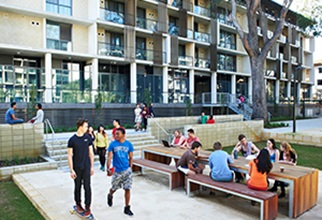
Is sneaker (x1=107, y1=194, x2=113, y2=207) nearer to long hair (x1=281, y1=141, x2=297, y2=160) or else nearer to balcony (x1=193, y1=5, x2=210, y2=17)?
long hair (x1=281, y1=141, x2=297, y2=160)

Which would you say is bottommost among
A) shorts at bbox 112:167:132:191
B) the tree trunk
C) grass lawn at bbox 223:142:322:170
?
grass lawn at bbox 223:142:322:170

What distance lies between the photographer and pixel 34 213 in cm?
531

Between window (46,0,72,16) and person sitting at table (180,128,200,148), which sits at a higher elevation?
window (46,0,72,16)

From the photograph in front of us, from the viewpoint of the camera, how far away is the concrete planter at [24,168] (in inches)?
305

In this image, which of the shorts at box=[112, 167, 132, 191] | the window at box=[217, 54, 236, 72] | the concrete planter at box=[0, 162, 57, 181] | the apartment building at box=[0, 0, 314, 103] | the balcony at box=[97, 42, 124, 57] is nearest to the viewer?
the shorts at box=[112, 167, 132, 191]

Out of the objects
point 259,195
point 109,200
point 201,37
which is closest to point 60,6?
point 201,37

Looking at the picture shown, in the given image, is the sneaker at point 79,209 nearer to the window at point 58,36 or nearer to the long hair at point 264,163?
the long hair at point 264,163

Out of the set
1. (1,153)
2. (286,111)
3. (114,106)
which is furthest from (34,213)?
(286,111)

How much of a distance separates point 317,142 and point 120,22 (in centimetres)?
1811

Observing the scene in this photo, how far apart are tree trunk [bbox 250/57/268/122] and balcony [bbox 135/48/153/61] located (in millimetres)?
9327

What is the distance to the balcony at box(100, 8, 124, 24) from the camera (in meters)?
22.9

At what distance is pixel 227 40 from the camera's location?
113 ft

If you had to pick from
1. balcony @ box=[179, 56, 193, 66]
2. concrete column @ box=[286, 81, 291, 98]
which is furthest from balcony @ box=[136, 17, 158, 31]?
concrete column @ box=[286, 81, 291, 98]

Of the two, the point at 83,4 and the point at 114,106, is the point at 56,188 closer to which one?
the point at 114,106
